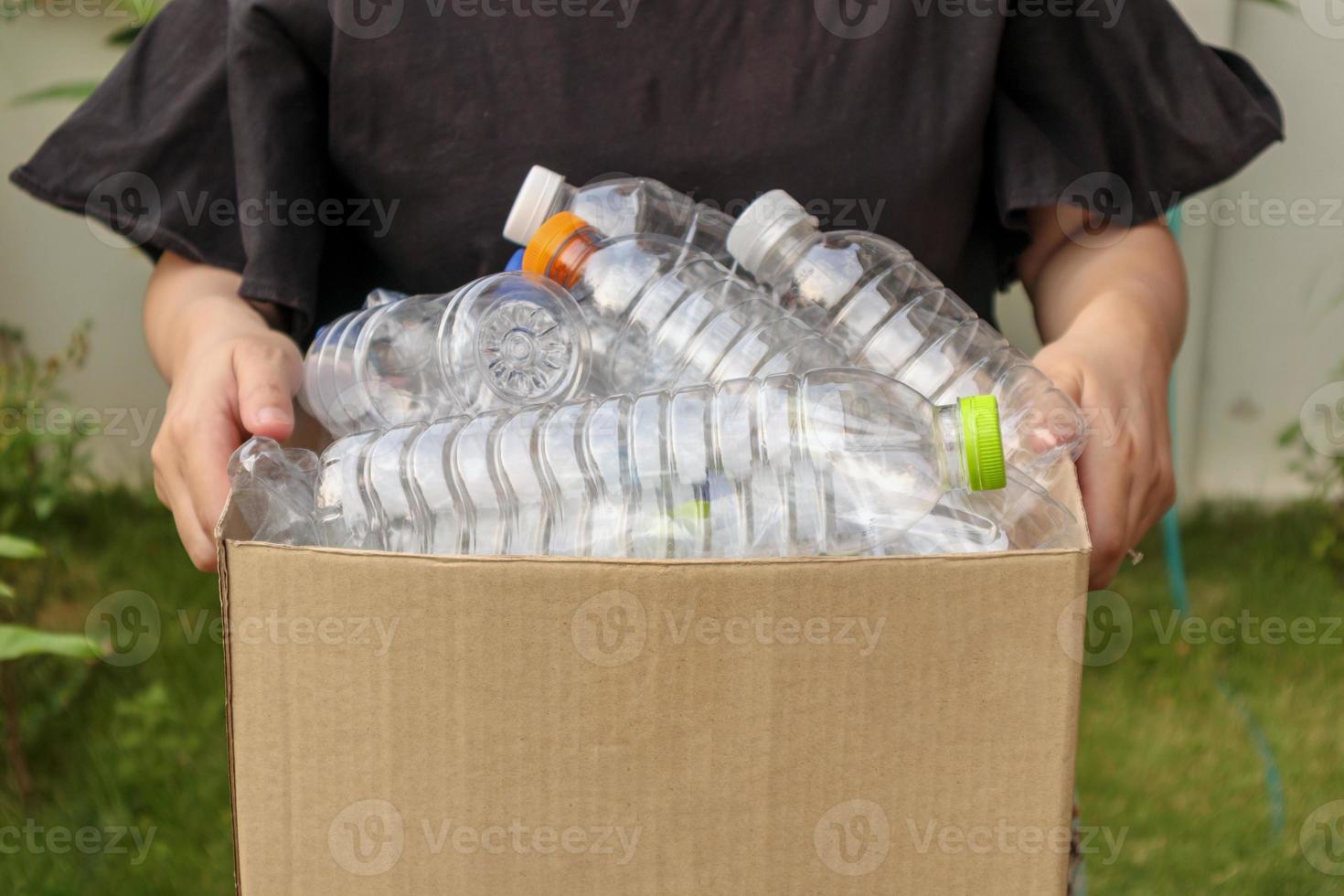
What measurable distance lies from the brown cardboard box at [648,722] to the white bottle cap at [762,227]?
15.4 inches

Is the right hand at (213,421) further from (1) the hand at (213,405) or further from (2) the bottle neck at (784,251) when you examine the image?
(2) the bottle neck at (784,251)

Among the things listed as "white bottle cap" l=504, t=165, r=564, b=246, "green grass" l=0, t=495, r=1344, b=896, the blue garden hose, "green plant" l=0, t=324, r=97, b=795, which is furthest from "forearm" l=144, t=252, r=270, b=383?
the blue garden hose

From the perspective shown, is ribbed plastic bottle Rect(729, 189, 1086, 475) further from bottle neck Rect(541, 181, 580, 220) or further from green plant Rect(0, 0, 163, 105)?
green plant Rect(0, 0, 163, 105)

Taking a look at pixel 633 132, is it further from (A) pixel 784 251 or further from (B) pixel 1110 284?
(B) pixel 1110 284

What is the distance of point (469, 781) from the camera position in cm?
65

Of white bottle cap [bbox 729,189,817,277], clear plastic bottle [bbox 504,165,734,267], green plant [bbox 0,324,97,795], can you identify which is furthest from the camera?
green plant [bbox 0,324,97,795]

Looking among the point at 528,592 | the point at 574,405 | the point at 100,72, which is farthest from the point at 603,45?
A: the point at 100,72

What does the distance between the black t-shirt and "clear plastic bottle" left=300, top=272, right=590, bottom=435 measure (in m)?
0.11

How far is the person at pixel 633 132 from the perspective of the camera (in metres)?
1.06

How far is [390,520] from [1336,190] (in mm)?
2498

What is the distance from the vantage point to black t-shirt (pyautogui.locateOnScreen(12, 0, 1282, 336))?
1.06m

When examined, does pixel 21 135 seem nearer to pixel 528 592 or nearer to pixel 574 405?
pixel 574 405

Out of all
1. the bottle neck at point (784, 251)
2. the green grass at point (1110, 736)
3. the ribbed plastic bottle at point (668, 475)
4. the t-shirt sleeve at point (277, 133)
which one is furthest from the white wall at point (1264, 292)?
the ribbed plastic bottle at point (668, 475)

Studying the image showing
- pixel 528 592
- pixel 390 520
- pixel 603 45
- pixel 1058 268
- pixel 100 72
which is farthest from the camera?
pixel 100 72
